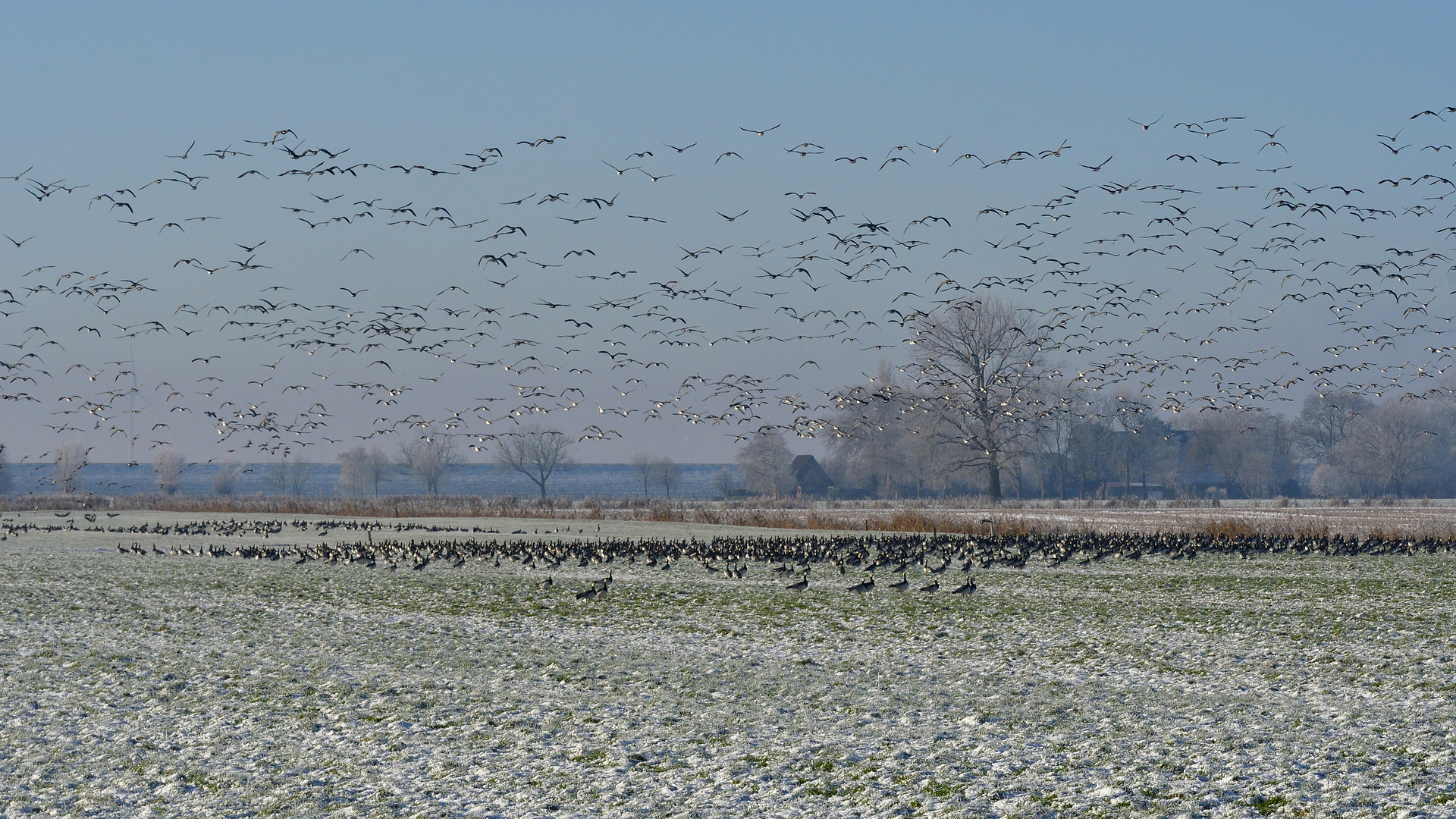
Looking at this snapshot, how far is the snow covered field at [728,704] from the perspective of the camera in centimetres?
846

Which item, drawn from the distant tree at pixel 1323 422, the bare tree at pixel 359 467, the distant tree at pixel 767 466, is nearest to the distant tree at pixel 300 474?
the bare tree at pixel 359 467

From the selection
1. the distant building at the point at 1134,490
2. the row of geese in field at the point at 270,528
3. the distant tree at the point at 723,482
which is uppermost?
the distant tree at the point at 723,482

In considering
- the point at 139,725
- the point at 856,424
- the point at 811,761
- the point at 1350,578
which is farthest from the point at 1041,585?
the point at 856,424

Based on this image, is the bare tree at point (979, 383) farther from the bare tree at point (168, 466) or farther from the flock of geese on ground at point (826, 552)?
the bare tree at point (168, 466)

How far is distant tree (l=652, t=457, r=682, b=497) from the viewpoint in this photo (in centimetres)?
15325

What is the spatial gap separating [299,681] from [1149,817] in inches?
348

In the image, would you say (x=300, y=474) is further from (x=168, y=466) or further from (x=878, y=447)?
(x=878, y=447)

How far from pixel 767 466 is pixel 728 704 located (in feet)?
342

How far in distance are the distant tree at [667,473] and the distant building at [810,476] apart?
1341 inches

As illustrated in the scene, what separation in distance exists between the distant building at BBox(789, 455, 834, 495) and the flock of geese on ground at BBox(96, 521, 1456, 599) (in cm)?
7895

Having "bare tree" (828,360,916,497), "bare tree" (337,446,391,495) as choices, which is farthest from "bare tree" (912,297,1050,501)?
"bare tree" (337,446,391,495)

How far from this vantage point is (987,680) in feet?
41.3

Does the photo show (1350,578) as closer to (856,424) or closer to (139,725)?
(139,725)

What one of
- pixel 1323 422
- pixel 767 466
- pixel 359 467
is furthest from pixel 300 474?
pixel 1323 422
